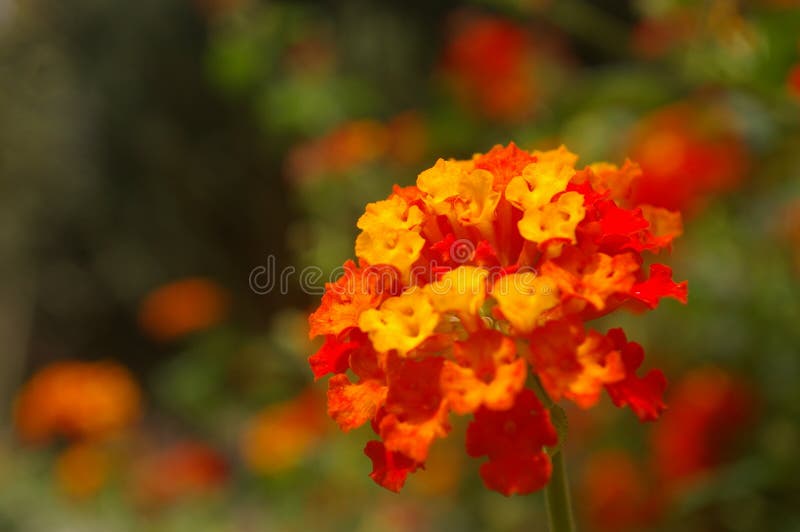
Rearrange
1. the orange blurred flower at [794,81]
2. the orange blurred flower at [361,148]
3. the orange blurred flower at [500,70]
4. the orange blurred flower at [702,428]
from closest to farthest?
the orange blurred flower at [794,81] → the orange blurred flower at [702,428] → the orange blurred flower at [361,148] → the orange blurred flower at [500,70]

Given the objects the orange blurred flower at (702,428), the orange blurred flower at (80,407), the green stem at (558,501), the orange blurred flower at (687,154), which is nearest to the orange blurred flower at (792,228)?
the orange blurred flower at (687,154)

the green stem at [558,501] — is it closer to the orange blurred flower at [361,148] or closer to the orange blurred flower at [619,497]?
the orange blurred flower at [619,497]

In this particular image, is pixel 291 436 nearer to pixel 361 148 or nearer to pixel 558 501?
pixel 361 148

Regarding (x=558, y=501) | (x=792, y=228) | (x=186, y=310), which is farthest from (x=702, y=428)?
(x=186, y=310)

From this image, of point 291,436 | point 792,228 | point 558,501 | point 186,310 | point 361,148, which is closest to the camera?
point 558,501

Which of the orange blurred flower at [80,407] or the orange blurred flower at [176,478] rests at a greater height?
the orange blurred flower at [80,407]

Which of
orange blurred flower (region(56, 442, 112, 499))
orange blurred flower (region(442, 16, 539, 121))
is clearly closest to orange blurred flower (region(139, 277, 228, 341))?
orange blurred flower (region(56, 442, 112, 499))

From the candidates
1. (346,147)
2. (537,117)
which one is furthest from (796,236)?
(346,147)
